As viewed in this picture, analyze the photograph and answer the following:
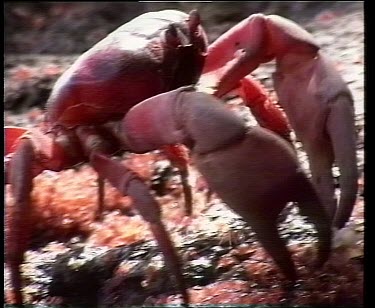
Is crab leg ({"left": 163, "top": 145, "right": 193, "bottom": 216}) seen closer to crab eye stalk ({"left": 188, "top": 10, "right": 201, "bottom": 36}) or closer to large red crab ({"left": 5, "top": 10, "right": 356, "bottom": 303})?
large red crab ({"left": 5, "top": 10, "right": 356, "bottom": 303})

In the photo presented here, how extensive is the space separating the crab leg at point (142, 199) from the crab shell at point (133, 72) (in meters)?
0.08

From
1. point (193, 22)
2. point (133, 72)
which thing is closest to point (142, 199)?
point (133, 72)

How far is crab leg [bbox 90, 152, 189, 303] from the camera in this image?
125 centimetres

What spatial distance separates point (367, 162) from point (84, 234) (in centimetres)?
52

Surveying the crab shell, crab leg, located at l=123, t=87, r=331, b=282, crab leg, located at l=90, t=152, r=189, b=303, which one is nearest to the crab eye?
the crab shell

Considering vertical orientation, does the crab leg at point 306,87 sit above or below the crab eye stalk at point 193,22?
below

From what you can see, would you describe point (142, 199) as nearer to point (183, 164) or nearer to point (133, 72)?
point (183, 164)

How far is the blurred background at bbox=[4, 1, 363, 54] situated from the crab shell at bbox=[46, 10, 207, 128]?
0.07m

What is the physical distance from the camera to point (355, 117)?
130cm

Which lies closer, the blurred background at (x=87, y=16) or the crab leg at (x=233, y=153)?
the crab leg at (x=233, y=153)

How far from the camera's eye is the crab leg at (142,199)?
125cm

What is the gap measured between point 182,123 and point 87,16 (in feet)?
1.23

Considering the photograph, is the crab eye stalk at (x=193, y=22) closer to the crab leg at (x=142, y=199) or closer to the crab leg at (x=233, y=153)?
the crab leg at (x=233, y=153)

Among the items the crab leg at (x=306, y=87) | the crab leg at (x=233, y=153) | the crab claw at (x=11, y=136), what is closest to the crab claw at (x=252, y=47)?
the crab leg at (x=306, y=87)
